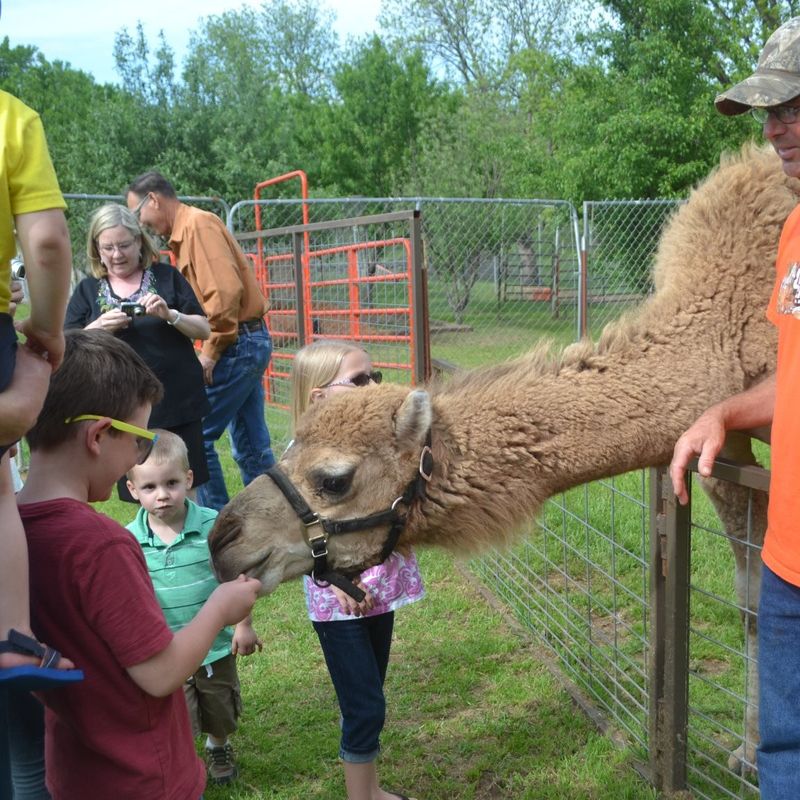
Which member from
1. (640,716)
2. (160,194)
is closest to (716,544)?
(640,716)

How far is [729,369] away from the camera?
10.7 feet

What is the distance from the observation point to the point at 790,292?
2314mm

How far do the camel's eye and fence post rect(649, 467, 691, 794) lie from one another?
1264 millimetres

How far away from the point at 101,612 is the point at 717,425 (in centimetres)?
194

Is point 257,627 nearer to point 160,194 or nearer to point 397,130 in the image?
point 160,194

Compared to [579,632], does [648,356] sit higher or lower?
higher

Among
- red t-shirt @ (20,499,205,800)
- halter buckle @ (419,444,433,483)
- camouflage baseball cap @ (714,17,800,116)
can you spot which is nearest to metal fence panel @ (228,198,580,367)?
halter buckle @ (419,444,433,483)

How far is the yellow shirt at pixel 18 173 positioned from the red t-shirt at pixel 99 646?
2.01 ft

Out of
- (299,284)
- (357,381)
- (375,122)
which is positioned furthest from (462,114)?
(357,381)

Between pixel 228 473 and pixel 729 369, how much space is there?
6753 millimetres

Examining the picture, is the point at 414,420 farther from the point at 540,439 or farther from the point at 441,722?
the point at 441,722

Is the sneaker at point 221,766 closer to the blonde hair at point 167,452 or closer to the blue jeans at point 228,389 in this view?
the blonde hair at point 167,452

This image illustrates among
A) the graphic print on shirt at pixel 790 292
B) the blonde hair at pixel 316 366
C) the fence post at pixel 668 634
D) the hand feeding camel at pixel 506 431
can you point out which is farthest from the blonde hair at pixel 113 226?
the graphic print on shirt at pixel 790 292

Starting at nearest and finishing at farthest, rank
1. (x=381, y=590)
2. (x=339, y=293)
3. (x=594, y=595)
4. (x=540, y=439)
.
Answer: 1. (x=540, y=439)
2. (x=381, y=590)
3. (x=594, y=595)
4. (x=339, y=293)
